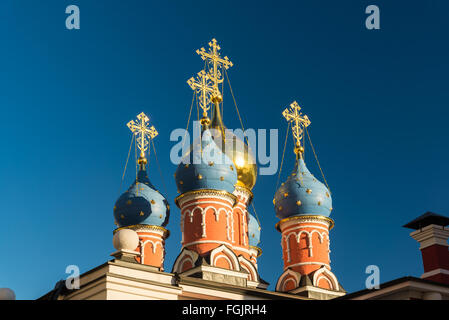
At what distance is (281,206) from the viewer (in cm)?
2408

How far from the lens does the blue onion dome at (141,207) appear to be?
23.9m

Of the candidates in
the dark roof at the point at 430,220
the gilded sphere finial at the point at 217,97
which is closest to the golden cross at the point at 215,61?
the gilded sphere finial at the point at 217,97

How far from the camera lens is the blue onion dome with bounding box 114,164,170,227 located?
78.4 feet

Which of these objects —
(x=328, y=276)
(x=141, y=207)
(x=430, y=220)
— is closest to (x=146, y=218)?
(x=141, y=207)

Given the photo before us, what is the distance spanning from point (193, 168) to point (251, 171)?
414 cm

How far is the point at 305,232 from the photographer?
76.9 feet

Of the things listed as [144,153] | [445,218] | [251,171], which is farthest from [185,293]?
[144,153]

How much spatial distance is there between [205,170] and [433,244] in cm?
758

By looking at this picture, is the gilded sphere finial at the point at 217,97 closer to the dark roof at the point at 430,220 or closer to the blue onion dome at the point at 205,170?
the blue onion dome at the point at 205,170

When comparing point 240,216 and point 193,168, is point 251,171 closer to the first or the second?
point 240,216

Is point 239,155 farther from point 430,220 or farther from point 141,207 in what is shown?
point 430,220
